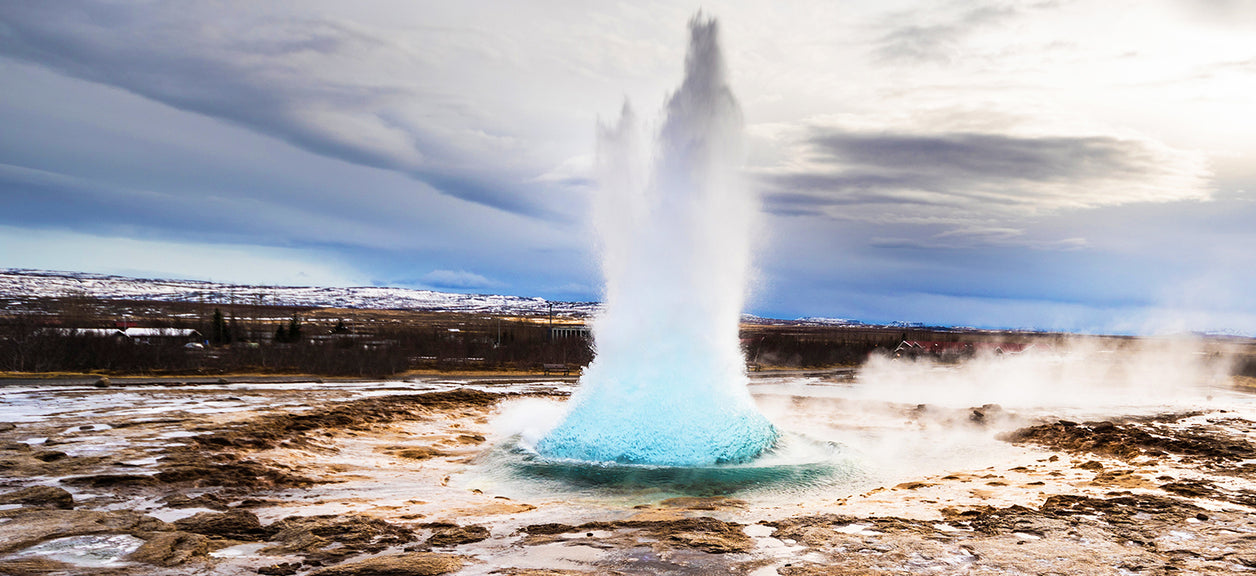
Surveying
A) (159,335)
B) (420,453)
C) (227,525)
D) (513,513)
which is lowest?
(420,453)

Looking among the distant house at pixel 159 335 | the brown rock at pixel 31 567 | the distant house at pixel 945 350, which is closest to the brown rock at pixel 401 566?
the brown rock at pixel 31 567

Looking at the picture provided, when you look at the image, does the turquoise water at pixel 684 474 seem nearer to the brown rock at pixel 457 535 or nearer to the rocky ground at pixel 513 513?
the rocky ground at pixel 513 513

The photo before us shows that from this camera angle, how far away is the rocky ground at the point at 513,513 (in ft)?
23.3

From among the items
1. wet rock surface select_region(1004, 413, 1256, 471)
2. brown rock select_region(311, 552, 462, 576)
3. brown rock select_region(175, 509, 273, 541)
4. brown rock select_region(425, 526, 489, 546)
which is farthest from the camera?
wet rock surface select_region(1004, 413, 1256, 471)

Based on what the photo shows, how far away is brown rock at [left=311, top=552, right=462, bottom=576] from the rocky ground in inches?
1.2

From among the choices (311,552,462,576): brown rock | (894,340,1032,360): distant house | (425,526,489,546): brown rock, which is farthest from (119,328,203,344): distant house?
(894,340,1032,360): distant house

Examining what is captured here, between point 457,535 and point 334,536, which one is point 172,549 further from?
point 457,535

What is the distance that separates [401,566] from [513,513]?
8.80 ft

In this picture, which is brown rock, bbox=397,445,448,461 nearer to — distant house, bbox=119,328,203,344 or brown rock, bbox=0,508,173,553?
brown rock, bbox=0,508,173,553

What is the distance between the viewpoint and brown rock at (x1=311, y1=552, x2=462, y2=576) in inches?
260

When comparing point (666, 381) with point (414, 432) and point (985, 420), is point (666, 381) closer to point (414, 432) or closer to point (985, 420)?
point (414, 432)

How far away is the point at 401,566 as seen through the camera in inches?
268

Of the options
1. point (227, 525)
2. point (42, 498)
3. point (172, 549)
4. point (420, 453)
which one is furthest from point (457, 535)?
point (420, 453)

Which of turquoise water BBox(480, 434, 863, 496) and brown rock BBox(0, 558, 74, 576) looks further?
turquoise water BBox(480, 434, 863, 496)
